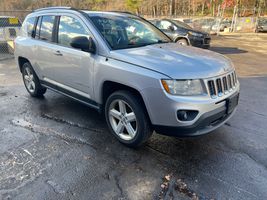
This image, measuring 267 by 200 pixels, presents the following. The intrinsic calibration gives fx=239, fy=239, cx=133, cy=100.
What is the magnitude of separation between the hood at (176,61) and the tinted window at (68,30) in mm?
846

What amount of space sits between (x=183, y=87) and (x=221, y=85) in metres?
0.57

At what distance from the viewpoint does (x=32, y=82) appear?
207 inches

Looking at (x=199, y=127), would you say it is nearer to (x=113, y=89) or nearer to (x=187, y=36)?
(x=113, y=89)

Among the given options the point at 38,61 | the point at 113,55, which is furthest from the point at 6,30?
the point at 113,55

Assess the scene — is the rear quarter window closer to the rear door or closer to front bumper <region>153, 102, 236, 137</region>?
the rear door

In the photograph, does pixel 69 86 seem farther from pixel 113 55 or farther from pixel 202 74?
pixel 202 74

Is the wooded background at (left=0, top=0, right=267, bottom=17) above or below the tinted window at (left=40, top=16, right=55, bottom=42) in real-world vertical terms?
above

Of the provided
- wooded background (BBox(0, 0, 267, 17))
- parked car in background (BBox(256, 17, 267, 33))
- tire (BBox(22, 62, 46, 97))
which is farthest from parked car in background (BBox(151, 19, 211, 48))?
wooded background (BBox(0, 0, 267, 17))

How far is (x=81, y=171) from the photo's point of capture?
9.35 feet

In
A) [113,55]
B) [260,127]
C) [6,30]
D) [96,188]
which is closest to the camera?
[96,188]

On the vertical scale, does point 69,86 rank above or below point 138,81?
below

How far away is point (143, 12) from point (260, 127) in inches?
1439

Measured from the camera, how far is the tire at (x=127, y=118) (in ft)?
9.88

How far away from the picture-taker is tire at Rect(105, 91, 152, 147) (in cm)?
301
